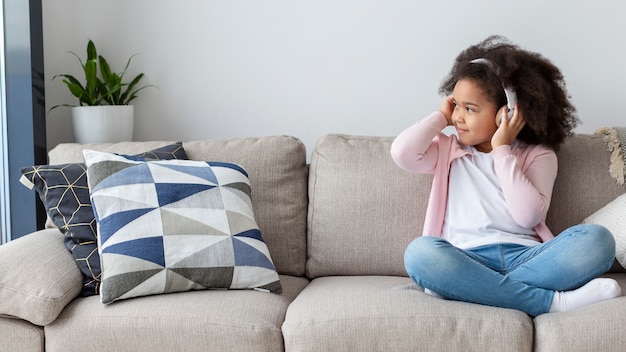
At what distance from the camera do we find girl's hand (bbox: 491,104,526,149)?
2197 millimetres

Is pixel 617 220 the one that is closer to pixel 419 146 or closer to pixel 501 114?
pixel 501 114

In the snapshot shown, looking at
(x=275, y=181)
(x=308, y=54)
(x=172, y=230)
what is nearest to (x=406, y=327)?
(x=172, y=230)

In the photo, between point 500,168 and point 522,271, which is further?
point 500,168

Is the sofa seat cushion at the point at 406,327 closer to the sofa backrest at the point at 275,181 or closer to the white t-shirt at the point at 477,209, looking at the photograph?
the white t-shirt at the point at 477,209

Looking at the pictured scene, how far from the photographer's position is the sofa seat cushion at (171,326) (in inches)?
73.2

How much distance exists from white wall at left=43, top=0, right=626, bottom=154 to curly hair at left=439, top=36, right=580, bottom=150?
0.53 meters

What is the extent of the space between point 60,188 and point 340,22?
1.19m

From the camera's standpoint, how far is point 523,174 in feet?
7.23

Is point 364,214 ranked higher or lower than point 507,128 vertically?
lower

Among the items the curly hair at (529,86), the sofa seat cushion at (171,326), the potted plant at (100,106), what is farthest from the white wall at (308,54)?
the sofa seat cushion at (171,326)

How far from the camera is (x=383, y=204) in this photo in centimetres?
236

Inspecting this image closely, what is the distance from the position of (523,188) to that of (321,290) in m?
0.60

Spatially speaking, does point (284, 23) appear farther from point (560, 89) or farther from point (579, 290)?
point (579, 290)

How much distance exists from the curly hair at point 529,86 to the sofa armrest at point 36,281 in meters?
1.20
